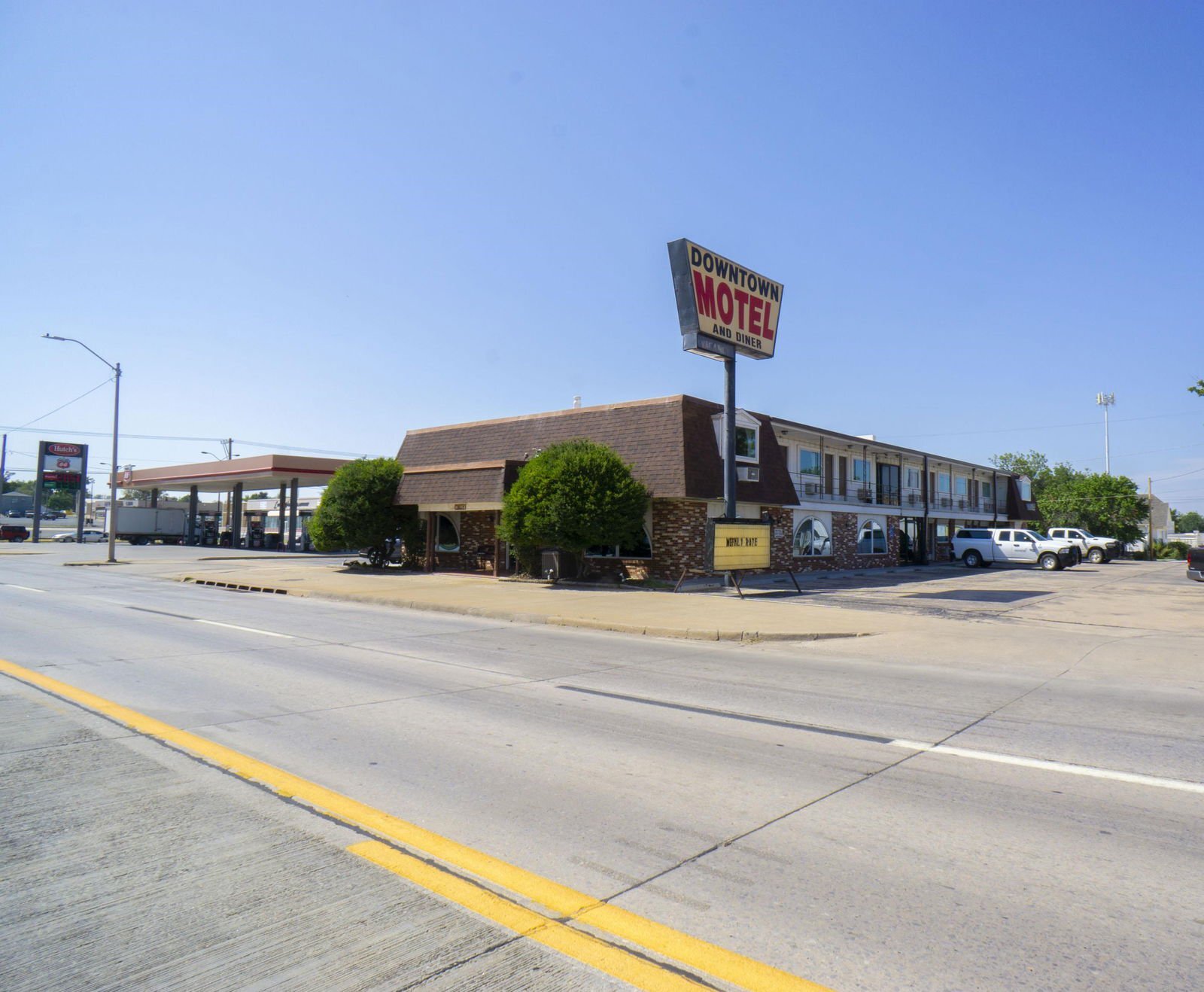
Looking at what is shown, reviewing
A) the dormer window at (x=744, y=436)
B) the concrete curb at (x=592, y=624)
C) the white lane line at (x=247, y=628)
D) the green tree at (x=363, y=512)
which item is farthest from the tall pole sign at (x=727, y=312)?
the green tree at (x=363, y=512)

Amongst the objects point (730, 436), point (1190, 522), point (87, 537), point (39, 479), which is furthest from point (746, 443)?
point (1190, 522)

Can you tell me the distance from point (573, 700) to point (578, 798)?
124 inches

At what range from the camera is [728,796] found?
17.0 ft

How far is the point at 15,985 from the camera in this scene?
117 inches

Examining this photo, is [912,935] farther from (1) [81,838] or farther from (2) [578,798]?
(1) [81,838]

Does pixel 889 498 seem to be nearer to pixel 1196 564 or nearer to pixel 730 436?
pixel 1196 564

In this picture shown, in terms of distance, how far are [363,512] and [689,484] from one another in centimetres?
1388

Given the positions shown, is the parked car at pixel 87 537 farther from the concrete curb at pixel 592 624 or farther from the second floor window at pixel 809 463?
the second floor window at pixel 809 463

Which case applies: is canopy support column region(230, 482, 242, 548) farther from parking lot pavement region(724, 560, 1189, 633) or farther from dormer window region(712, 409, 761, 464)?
parking lot pavement region(724, 560, 1189, 633)

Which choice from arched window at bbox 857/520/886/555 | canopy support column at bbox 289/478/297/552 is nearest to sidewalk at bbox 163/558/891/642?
arched window at bbox 857/520/886/555

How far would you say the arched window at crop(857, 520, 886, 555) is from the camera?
36688mm

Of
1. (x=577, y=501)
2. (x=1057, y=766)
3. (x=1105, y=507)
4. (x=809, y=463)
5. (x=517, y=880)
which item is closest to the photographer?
(x=517, y=880)

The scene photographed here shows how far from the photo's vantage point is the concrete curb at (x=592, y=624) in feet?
45.1

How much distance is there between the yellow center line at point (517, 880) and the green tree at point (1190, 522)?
727ft
